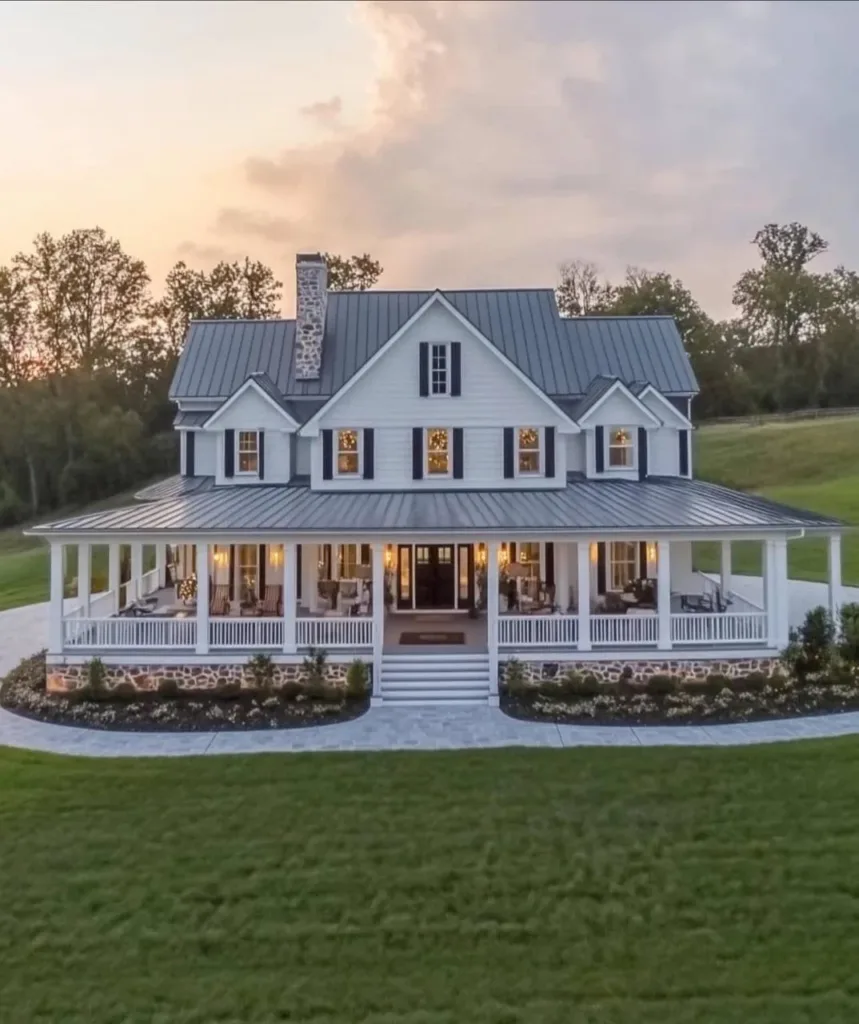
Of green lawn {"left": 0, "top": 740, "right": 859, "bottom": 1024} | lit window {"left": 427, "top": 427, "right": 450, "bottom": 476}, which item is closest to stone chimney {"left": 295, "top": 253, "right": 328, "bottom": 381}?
lit window {"left": 427, "top": 427, "right": 450, "bottom": 476}

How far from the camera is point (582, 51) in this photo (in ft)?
51.8

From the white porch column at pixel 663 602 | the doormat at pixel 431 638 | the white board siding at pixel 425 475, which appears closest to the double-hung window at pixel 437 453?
the white board siding at pixel 425 475

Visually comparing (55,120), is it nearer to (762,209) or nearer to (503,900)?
(503,900)

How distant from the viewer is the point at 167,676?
54.8 feet

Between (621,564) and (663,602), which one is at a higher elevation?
(621,564)

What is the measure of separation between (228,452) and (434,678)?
989cm

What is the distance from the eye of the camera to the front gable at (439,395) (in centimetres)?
2136

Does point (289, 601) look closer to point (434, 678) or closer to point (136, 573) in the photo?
point (434, 678)

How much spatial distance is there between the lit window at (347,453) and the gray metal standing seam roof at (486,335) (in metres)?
2.77

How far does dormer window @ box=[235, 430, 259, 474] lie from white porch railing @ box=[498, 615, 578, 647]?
951 centimetres

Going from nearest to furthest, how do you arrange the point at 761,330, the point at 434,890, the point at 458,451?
1. the point at 434,890
2. the point at 458,451
3. the point at 761,330

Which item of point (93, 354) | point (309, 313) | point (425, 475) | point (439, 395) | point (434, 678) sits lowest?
point (434, 678)

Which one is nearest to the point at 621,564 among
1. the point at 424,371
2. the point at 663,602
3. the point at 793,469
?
the point at 663,602

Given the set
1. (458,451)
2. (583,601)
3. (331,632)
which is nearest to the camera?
(583,601)
